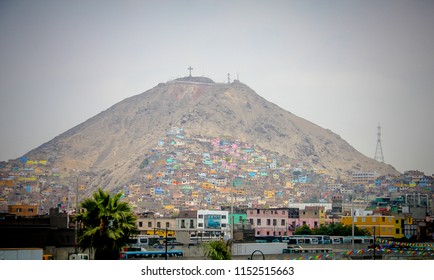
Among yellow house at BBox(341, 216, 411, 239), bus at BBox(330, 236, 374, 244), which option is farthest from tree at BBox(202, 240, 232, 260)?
yellow house at BBox(341, 216, 411, 239)

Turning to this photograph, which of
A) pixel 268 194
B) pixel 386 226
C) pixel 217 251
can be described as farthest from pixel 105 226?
pixel 268 194

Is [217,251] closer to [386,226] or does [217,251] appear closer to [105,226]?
[105,226]

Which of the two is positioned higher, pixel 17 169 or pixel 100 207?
pixel 17 169

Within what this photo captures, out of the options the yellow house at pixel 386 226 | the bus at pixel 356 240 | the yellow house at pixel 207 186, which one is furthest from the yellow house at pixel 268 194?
the bus at pixel 356 240

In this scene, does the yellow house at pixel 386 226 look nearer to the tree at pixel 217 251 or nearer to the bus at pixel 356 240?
the bus at pixel 356 240

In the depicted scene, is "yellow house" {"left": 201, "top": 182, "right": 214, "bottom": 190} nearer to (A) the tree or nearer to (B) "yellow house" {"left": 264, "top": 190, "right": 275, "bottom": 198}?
(B) "yellow house" {"left": 264, "top": 190, "right": 275, "bottom": 198}

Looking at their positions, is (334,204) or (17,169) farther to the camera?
(17,169)
